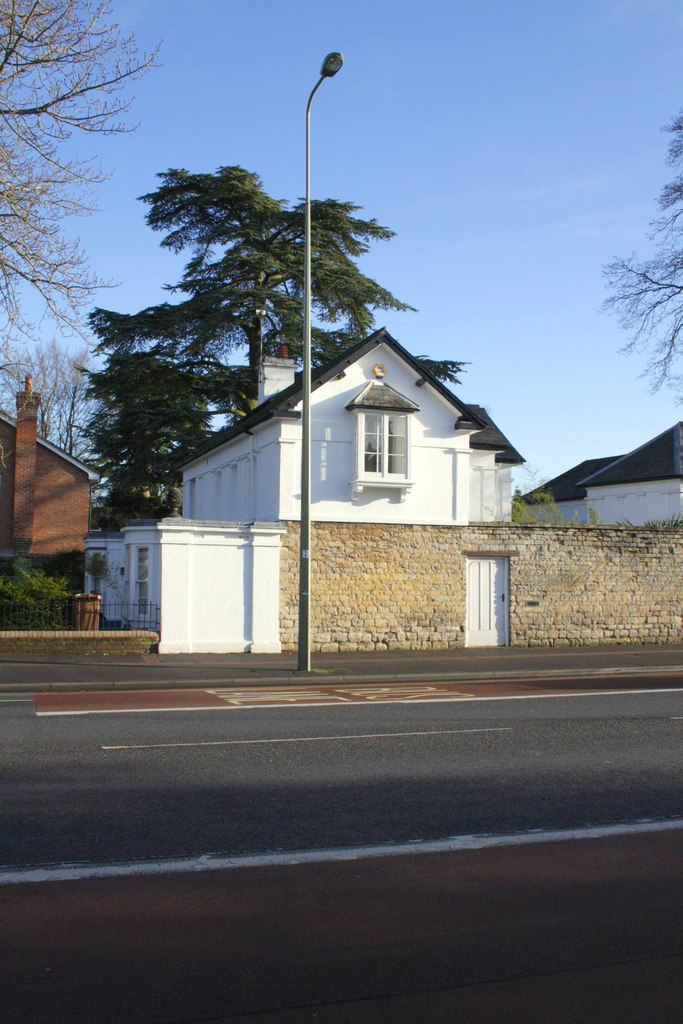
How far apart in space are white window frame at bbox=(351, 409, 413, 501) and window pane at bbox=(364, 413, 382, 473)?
0.13 ft

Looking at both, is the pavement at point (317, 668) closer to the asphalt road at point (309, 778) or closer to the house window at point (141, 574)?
the house window at point (141, 574)

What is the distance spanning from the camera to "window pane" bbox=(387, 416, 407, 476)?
2353cm

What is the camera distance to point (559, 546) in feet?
82.2

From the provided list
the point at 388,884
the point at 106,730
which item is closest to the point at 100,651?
the point at 106,730

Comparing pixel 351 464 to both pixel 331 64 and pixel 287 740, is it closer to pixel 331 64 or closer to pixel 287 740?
pixel 331 64

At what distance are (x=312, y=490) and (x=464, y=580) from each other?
459 centimetres

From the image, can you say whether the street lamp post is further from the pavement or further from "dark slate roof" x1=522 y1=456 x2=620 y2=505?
"dark slate roof" x1=522 y1=456 x2=620 y2=505

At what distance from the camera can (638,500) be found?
4694 cm

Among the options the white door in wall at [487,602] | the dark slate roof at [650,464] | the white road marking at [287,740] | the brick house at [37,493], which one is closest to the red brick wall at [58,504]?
the brick house at [37,493]

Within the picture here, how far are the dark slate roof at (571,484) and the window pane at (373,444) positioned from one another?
90.8ft

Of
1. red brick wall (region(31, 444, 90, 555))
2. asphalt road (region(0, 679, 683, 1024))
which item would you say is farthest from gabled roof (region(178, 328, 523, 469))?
red brick wall (region(31, 444, 90, 555))

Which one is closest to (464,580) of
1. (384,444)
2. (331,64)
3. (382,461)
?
(382,461)

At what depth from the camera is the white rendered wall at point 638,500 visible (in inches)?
1783

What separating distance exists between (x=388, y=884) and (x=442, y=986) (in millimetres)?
1479
